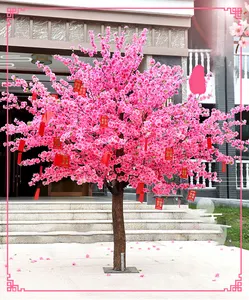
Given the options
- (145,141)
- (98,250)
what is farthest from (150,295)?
(98,250)

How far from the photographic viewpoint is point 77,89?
21.7 ft

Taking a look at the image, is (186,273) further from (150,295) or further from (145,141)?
(145,141)

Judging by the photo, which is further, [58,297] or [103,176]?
[103,176]

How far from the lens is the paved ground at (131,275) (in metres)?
5.79

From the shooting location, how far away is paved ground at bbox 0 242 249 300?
19.0 feet

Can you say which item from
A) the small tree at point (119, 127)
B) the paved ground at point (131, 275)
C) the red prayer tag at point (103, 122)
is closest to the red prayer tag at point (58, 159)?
the small tree at point (119, 127)

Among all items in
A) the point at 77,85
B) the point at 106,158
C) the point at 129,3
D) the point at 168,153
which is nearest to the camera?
the point at 106,158

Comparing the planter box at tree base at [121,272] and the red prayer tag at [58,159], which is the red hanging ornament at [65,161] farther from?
the planter box at tree base at [121,272]

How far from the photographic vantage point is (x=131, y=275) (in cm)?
693

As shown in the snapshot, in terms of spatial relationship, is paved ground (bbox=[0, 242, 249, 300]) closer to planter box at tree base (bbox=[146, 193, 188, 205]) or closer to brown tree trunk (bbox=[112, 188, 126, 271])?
brown tree trunk (bbox=[112, 188, 126, 271])

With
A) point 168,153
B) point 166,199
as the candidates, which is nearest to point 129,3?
point 166,199

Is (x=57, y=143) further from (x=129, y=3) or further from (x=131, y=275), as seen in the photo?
(x=129, y=3)

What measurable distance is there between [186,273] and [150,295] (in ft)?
5.23

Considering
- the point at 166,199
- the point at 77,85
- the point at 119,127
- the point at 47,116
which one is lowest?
the point at 166,199
